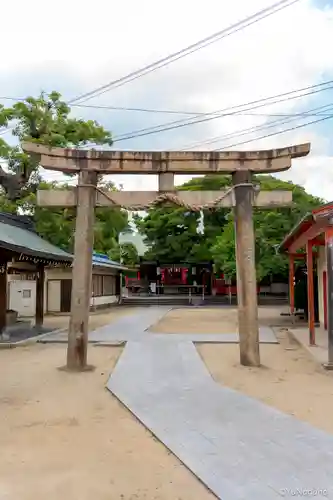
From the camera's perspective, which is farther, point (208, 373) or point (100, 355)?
point (100, 355)

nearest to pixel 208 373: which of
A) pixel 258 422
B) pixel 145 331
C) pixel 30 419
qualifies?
pixel 258 422

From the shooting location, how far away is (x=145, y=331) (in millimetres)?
16672

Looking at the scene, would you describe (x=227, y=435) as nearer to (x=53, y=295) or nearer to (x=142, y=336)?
(x=142, y=336)

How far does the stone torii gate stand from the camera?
973cm

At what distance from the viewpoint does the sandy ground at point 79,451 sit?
387cm

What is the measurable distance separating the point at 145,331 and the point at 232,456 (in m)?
12.2

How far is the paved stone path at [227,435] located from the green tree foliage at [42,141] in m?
14.0

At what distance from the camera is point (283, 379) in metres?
8.65

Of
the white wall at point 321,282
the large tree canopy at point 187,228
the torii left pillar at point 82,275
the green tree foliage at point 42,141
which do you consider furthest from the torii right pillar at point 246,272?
the large tree canopy at point 187,228

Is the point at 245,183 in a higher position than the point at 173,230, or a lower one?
lower

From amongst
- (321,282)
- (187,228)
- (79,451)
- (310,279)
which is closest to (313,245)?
(310,279)

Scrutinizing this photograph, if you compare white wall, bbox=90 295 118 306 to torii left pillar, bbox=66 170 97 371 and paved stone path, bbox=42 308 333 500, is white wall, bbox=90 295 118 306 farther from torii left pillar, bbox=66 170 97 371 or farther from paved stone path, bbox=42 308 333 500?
paved stone path, bbox=42 308 333 500

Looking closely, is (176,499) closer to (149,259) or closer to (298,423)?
(298,423)

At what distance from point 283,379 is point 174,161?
15.3 ft
